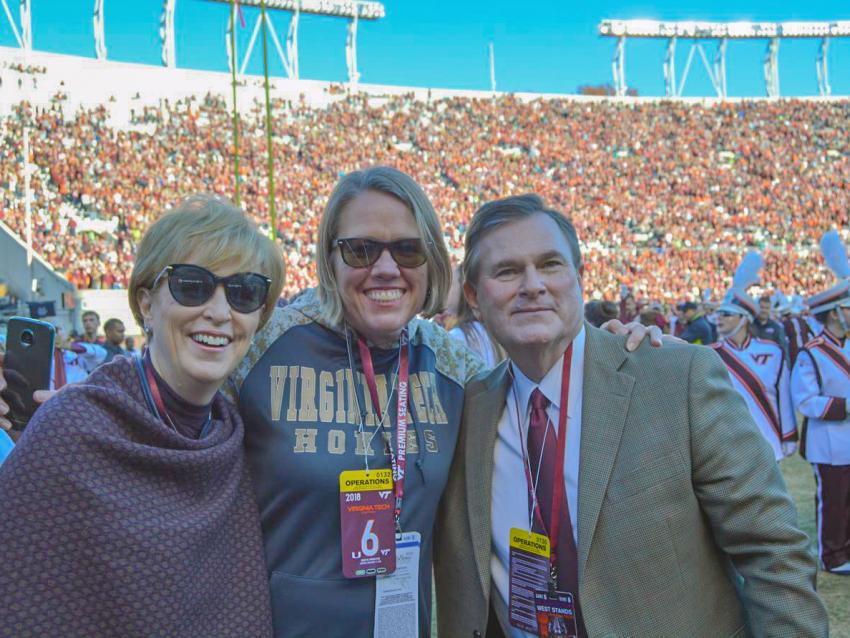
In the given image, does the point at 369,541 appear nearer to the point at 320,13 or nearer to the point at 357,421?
the point at 357,421

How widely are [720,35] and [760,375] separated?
4899 centimetres

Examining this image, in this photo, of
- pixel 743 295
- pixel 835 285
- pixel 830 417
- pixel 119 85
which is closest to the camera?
pixel 830 417

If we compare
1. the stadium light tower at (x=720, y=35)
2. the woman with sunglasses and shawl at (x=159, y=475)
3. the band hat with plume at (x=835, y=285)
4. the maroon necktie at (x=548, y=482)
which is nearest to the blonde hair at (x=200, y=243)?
the woman with sunglasses and shawl at (x=159, y=475)

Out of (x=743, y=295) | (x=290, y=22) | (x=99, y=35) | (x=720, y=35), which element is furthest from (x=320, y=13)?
(x=743, y=295)

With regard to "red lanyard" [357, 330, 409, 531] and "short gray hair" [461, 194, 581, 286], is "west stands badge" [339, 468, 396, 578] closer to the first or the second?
"red lanyard" [357, 330, 409, 531]

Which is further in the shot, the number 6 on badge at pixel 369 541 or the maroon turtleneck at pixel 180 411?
the number 6 on badge at pixel 369 541

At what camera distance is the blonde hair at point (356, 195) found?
6.97ft

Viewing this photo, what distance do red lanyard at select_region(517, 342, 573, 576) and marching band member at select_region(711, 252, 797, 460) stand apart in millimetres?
4024

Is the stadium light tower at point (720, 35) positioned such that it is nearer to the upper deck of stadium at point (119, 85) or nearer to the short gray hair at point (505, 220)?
the upper deck of stadium at point (119, 85)

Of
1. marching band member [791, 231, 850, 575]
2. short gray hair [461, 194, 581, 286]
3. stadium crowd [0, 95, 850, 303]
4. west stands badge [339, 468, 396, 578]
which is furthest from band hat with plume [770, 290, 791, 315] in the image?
west stands badge [339, 468, 396, 578]

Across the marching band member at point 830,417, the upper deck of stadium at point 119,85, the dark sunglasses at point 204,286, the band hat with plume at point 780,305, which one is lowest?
the marching band member at point 830,417

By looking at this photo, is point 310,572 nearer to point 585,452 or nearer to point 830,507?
point 585,452

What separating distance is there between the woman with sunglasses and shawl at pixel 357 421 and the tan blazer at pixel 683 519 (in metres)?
0.26

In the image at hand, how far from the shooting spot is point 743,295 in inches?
292
